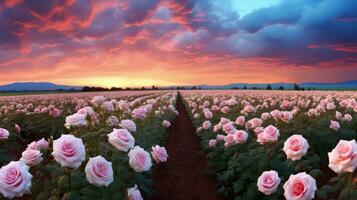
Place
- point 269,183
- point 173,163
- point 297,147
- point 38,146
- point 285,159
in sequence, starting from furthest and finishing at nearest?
point 173,163 → point 285,159 → point 38,146 → point 269,183 → point 297,147

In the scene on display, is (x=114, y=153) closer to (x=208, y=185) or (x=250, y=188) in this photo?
(x=250, y=188)

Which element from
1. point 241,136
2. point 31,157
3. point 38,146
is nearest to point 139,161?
point 31,157

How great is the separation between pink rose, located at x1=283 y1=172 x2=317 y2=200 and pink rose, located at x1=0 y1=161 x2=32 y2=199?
2245mm

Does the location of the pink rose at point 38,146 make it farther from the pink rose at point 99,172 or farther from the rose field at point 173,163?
the pink rose at point 99,172

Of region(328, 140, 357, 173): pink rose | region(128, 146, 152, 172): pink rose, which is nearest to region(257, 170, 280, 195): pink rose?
region(328, 140, 357, 173): pink rose

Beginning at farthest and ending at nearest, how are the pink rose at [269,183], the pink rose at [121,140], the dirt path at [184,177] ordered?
the dirt path at [184,177]
the pink rose at [269,183]
the pink rose at [121,140]

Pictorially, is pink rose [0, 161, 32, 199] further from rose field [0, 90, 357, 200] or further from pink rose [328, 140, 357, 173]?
pink rose [328, 140, 357, 173]

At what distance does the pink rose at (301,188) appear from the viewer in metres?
3.47

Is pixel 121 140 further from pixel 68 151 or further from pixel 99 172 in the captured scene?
pixel 68 151

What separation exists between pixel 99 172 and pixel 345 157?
2028 millimetres

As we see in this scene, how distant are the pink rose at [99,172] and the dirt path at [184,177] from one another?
464 centimetres

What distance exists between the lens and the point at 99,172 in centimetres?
348

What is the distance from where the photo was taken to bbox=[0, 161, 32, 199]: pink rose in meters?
3.25

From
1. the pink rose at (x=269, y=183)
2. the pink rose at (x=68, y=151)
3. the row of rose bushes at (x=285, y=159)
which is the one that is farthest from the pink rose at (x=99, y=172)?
the pink rose at (x=269, y=183)
